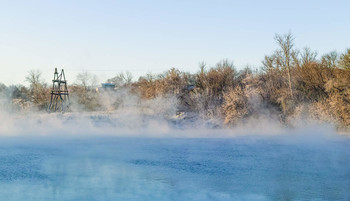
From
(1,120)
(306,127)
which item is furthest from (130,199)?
(1,120)

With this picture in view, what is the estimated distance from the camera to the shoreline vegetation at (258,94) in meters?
29.2

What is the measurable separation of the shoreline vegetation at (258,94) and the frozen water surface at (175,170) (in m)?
6.72

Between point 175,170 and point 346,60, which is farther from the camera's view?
point 346,60

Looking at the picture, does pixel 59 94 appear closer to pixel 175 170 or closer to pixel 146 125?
pixel 146 125

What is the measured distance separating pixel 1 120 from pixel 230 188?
32531mm

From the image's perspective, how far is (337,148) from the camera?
21.0 metres

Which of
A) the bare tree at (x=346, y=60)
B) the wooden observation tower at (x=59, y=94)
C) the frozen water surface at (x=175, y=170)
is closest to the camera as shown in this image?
the frozen water surface at (x=175, y=170)

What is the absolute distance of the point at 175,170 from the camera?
14953 millimetres

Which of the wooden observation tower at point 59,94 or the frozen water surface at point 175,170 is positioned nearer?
the frozen water surface at point 175,170

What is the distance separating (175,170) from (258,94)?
857 inches

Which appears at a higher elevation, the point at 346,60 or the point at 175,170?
the point at 346,60

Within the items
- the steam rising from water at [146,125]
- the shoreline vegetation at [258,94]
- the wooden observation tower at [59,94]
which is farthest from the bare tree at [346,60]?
the wooden observation tower at [59,94]

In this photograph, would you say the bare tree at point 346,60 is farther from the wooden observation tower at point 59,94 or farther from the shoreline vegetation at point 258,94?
the wooden observation tower at point 59,94

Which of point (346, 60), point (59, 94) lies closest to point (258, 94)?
point (346, 60)
